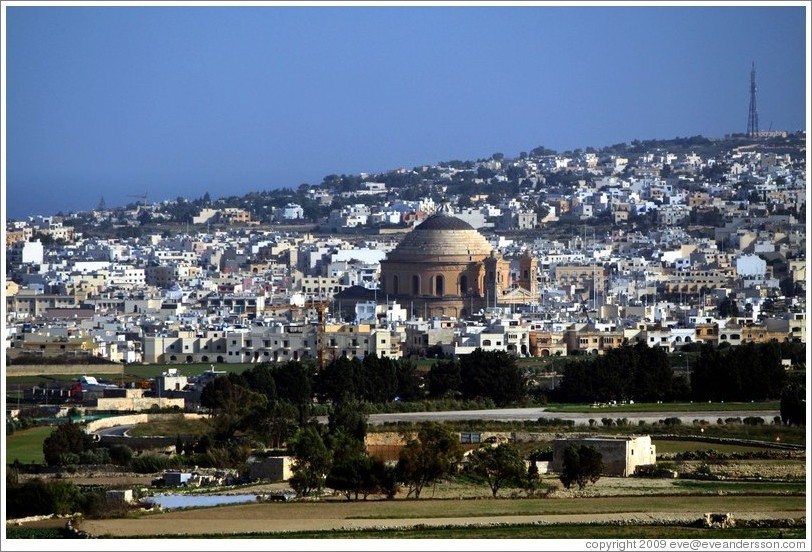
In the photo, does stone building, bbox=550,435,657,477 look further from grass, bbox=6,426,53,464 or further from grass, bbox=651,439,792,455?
grass, bbox=6,426,53,464

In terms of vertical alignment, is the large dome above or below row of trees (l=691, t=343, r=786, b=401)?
above

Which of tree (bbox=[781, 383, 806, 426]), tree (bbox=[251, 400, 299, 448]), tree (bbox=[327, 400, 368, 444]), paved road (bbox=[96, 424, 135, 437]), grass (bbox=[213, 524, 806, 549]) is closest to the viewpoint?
grass (bbox=[213, 524, 806, 549])

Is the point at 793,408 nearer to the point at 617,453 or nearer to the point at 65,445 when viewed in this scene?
the point at 617,453

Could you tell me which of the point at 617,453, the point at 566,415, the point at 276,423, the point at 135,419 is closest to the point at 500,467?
the point at 617,453

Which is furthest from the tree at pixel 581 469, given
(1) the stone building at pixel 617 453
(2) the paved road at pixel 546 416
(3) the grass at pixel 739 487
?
(2) the paved road at pixel 546 416

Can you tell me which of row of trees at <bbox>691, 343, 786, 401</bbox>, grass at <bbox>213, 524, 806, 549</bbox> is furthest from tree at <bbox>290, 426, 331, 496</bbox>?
A: row of trees at <bbox>691, 343, 786, 401</bbox>

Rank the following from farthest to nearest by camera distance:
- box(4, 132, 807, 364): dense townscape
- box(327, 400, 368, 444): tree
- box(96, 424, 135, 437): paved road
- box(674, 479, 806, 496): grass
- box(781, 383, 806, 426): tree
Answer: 1. box(4, 132, 807, 364): dense townscape
2. box(96, 424, 135, 437): paved road
3. box(781, 383, 806, 426): tree
4. box(327, 400, 368, 444): tree
5. box(674, 479, 806, 496): grass
